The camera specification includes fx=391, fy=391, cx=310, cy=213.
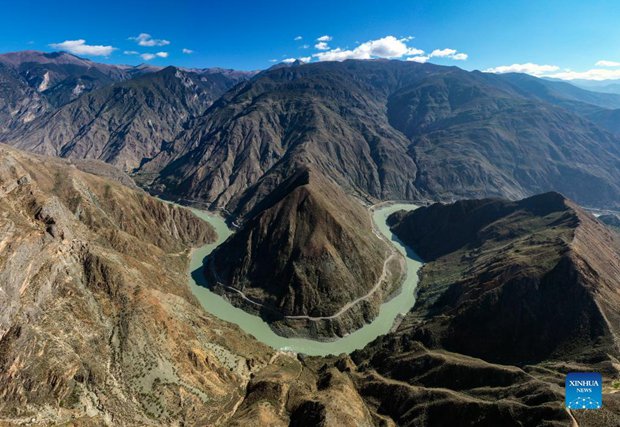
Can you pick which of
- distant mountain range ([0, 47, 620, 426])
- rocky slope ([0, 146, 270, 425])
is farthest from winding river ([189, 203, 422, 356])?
rocky slope ([0, 146, 270, 425])

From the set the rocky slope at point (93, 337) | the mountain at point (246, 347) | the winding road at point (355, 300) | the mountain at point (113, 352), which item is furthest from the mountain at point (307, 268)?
the rocky slope at point (93, 337)

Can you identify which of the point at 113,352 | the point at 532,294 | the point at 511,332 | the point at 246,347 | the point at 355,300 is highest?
the point at 113,352

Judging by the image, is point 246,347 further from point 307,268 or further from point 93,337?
point 307,268

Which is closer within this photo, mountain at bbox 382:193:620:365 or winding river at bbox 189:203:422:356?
mountain at bbox 382:193:620:365

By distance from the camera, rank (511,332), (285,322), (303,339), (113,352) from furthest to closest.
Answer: (285,322) → (303,339) → (511,332) → (113,352)

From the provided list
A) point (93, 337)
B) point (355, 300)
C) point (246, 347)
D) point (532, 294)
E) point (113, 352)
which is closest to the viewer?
point (93, 337)

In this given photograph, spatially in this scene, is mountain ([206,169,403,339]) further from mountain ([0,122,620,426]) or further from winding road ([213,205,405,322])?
mountain ([0,122,620,426])

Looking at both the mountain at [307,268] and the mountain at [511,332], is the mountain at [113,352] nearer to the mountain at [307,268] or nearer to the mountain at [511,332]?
the mountain at [511,332]

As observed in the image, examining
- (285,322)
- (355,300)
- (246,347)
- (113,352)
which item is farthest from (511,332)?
(113,352)

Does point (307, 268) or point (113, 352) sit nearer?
point (113, 352)
